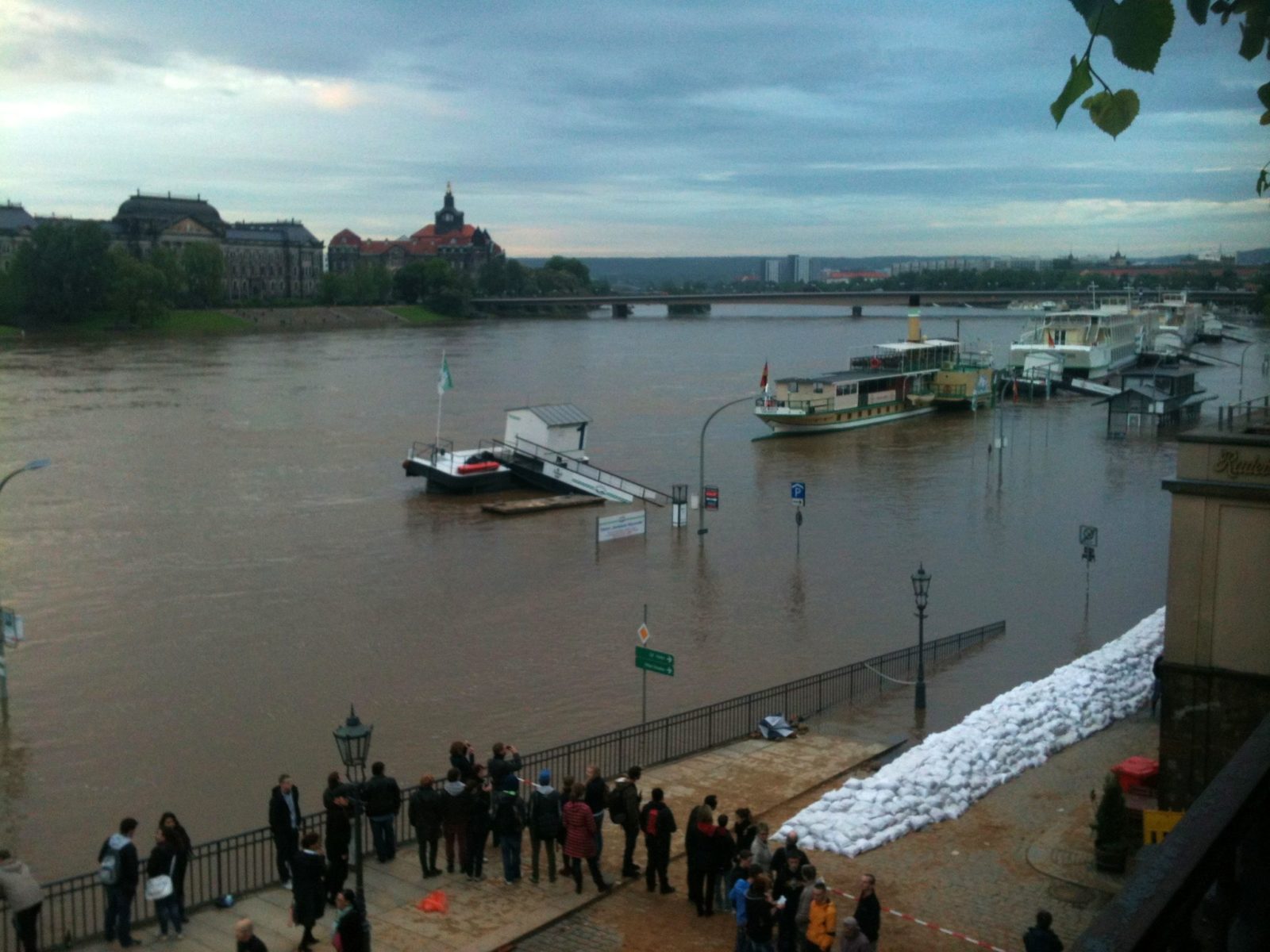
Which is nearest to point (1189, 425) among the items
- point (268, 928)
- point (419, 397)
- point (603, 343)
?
point (419, 397)

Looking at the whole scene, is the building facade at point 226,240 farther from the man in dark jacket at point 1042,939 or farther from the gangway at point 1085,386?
the man in dark jacket at point 1042,939

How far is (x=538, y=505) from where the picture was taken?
→ 1492 inches

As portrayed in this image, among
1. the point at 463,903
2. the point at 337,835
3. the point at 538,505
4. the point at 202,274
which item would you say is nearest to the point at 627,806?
the point at 463,903

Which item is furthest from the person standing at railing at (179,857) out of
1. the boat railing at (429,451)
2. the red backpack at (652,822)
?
the boat railing at (429,451)

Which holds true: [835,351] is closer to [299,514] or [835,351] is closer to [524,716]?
[299,514]

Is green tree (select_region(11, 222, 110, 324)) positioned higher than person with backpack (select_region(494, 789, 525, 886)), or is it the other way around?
green tree (select_region(11, 222, 110, 324))

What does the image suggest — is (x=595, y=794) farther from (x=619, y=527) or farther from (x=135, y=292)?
(x=135, y=292)

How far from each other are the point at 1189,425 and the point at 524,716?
49371 millimetres

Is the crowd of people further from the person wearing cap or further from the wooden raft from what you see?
the wooden raft

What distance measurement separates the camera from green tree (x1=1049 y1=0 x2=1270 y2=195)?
213 centimetres

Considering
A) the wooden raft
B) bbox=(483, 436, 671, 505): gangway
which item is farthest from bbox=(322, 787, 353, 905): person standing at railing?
bbox=(483, 436, 671, 505): gangway

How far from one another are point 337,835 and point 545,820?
176 cm

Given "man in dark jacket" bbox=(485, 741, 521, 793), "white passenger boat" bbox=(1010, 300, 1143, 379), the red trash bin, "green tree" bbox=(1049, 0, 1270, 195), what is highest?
"green tree" bbox=(1049, 0, 1270, 195)

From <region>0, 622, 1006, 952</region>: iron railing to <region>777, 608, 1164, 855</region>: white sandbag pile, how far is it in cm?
295
